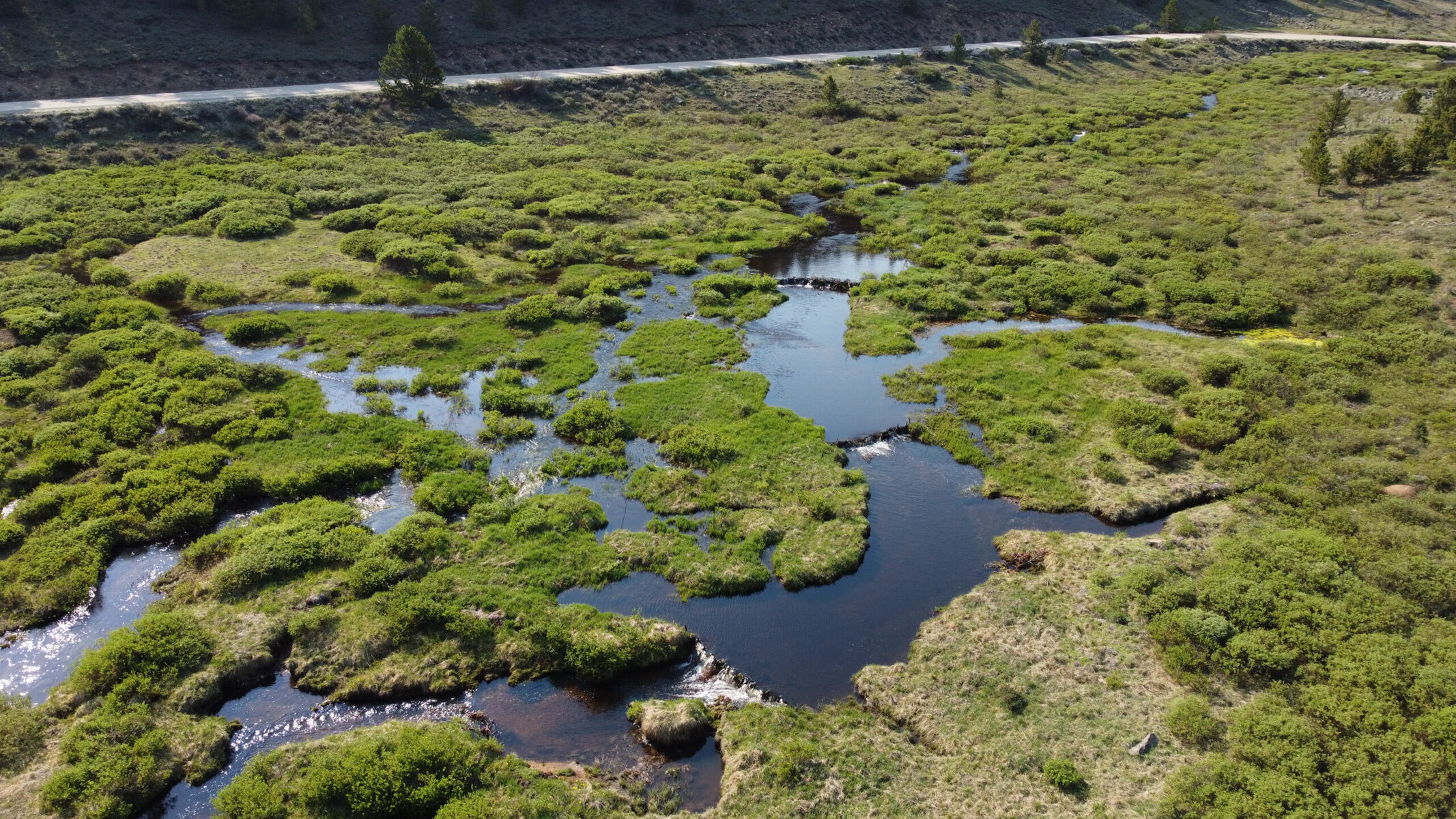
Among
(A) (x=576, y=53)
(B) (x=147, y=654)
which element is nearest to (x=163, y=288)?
(B) (x=147, y=654)

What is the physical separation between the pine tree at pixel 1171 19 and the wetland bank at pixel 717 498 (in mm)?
73564

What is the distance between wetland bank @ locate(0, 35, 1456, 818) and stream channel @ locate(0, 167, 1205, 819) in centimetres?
14

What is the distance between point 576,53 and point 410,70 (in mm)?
24242

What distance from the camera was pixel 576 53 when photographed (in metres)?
90.6

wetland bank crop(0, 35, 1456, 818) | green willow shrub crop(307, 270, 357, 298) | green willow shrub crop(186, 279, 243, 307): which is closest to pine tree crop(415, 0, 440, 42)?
wetland bank crop(0, 35, 1456, 818)

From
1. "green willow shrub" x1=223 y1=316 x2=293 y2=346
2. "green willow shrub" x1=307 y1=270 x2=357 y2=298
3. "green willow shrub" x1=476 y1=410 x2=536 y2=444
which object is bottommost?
"green willow shrub" x1=476 y1=410 x2=536 y2=444

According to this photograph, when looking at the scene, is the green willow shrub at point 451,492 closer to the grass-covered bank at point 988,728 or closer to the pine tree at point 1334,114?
the grass-covered bank at point 988,728

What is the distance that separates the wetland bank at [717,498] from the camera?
1977cm

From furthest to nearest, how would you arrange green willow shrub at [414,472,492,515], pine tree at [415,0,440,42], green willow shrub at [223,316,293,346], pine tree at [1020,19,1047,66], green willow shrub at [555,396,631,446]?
1. pine tree at [1020,19,1047,66]
2. pine tree at [415,0,440,42]
3. green willow shrub at [223,316,293,346]
4. green willow shrub at [555,396,631,446]
5. green willow shrub at [414,472,492,515]

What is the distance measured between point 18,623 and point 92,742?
7.62 m

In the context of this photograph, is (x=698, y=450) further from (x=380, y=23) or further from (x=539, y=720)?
(x=380, y=23)

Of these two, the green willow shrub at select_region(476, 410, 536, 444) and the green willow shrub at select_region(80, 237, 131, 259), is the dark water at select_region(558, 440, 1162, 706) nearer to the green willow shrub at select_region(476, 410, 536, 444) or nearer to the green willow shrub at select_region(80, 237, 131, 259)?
the green willow shrub at select_region(476, 410, 536, 444)

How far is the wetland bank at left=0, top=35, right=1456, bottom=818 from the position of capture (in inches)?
778

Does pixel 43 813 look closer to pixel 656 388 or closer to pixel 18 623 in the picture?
pixel 18 623
